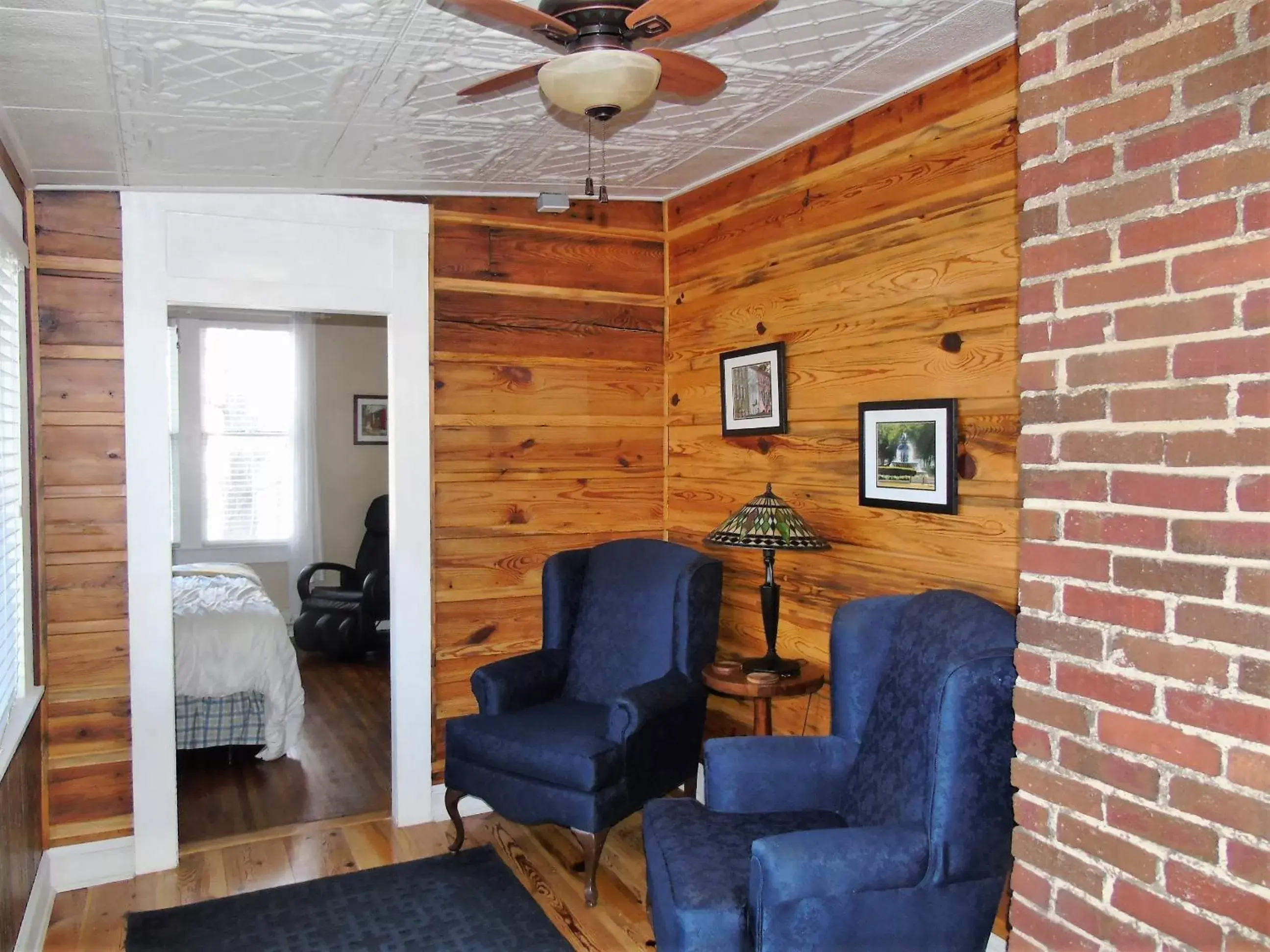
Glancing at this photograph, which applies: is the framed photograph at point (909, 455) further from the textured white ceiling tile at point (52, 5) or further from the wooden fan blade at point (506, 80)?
the textured white ceiling tile at point (52, 5)

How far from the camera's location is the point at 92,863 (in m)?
3.33

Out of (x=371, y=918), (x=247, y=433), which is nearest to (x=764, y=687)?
(x=371, y=918)

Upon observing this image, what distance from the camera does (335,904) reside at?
3.11 m

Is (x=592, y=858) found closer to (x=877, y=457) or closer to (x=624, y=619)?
(x=624, y=619)

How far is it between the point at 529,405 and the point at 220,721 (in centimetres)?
198

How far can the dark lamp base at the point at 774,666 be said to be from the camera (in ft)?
10.3

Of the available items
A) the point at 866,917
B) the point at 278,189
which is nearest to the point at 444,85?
the point at 278,189

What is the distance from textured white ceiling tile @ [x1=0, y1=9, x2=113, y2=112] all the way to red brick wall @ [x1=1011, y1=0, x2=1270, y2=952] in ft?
6.13

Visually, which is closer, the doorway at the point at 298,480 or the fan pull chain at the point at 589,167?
the fan pull chain at the point at 589,167

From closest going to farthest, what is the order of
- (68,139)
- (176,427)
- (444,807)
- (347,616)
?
(68,139) < (444,807) < (347,616) < (176,427)

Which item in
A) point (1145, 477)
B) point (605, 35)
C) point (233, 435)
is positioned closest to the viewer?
point (1145, 477)

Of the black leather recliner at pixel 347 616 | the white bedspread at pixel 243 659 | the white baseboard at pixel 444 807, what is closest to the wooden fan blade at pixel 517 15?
the white baseboard at pixel 444 807

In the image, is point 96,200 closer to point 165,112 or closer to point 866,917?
point 165,112

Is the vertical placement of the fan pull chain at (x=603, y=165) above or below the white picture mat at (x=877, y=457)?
above
